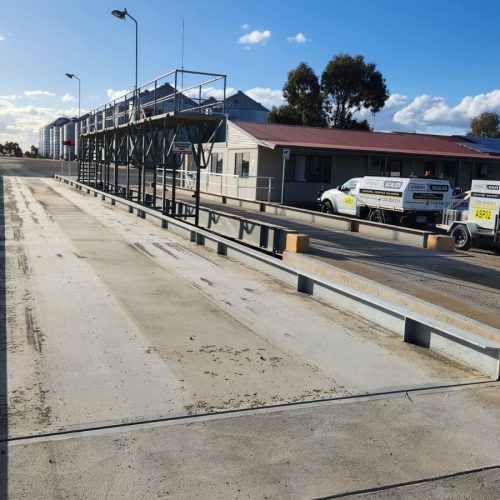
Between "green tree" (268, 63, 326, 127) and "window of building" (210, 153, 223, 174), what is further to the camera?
"green tree" (268, 63, 326, 127)

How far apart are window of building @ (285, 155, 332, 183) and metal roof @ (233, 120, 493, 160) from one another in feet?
3.00

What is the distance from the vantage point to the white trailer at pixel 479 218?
549 inches

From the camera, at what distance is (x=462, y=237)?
15031 millimetres

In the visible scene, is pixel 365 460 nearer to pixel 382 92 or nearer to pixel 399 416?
pixel 399 416

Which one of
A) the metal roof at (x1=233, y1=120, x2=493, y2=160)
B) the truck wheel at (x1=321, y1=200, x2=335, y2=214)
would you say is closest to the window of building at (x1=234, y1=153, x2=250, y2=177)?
the metal roof at (x1=233, y1=120, x2=493, y2=160)

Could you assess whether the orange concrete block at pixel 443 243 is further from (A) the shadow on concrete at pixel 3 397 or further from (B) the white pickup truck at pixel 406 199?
(A) the shadow on concrete at pixel 3 397

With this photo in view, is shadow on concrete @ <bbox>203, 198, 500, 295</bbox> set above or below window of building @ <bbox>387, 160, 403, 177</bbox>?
below

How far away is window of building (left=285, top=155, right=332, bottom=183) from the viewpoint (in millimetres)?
30656

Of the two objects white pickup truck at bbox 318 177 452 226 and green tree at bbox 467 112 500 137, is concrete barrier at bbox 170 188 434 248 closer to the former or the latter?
white pickup truck at bbox 318 177 452 226

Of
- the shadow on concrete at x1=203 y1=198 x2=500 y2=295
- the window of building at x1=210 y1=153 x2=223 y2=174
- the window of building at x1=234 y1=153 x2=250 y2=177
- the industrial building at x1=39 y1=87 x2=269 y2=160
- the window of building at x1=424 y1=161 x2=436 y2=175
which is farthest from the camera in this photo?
the window of building at x1=210 y1=153 x2=223 y2=174

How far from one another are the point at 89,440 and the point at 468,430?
9.37 ft

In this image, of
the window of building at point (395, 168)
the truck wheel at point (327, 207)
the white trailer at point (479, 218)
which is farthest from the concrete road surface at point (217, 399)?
the window of building at point (395, 168)

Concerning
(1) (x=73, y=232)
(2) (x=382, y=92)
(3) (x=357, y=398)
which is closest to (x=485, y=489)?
(3) (x=357, y=398)

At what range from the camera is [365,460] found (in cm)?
395
